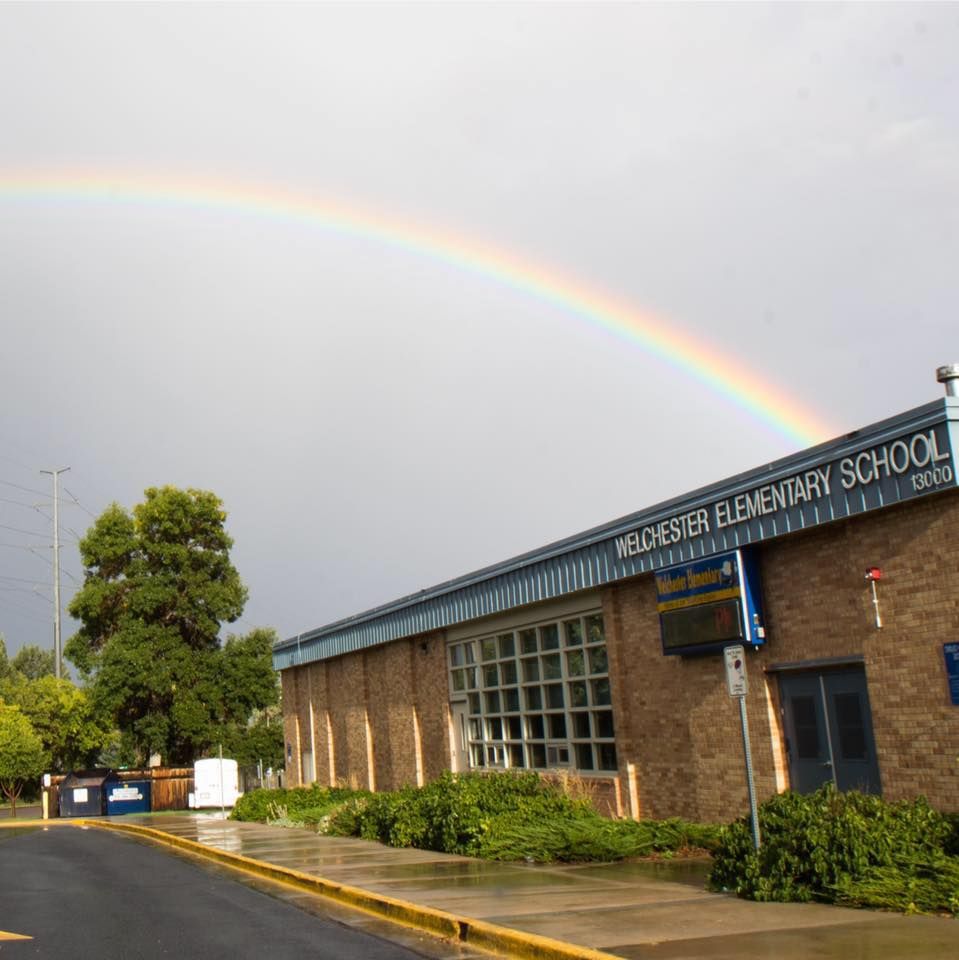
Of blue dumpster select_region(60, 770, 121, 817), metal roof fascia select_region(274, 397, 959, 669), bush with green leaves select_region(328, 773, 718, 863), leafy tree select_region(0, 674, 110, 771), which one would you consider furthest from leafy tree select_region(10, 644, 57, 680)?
bush with green leaves select_region(328, 773, 718, 863)

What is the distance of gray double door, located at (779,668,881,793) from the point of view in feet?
44.7

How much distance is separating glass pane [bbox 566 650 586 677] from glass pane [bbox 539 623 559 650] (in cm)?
51

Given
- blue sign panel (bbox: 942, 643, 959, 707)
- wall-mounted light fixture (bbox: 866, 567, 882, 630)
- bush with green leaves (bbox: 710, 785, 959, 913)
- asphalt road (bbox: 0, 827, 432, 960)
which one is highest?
wall-mounted light fixture (bbox: 866, 567, 882, 630)

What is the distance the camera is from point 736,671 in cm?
1192

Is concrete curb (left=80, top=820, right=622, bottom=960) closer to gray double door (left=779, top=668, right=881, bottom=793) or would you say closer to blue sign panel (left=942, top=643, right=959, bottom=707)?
blue sign panel (left=942, top=643, right=959, bottom=707)

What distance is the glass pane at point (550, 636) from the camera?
21.1 metres

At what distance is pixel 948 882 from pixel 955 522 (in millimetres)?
3992

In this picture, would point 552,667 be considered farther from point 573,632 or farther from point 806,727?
point 806,727

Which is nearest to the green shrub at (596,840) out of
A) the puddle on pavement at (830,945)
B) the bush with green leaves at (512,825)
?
the bush with green leaves at (512,825)

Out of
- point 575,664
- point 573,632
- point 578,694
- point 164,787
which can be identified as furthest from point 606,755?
point 164,787

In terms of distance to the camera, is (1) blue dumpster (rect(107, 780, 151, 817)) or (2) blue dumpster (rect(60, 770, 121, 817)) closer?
(2) blue dumpster (rect(60, 770, 121, 817))

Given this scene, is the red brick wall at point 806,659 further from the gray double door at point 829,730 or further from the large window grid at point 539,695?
the large window grid at point 539,695

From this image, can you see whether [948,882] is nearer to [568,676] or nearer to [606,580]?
[606,580]

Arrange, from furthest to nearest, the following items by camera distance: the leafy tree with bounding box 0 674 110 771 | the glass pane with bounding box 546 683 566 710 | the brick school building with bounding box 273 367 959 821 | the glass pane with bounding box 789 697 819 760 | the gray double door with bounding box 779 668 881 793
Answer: the leafy tree with bounding box 0 674 110 771
the glass pane with bounding box 546 683 566 710
the glass pane with bounding box 789 697 819 760
the gray double door with bounding box 779 668 881 793
the brick school building with bounding box 273 367 959 821
